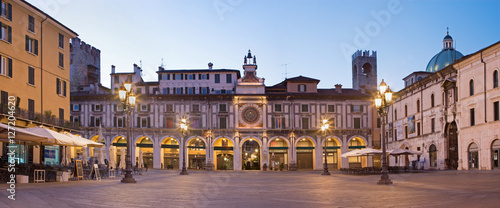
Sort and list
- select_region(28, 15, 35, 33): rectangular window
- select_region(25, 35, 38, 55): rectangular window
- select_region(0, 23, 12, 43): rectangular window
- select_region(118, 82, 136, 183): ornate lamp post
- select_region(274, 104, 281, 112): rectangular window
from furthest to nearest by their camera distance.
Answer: select_region(274, 104, 281, 112): rectangular window, select_region(28, 15, 35, 33): rectangular window, select_region(25, 35, 38, 55): rectangular window, select_region(0, 23, 12, 43): rectangular window, select_region(118, 82, 136, 183): ornate lamp post

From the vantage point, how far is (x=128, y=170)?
83.3ft

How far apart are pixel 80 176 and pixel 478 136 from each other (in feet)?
111

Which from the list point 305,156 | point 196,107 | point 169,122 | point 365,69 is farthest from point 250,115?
point 365,69

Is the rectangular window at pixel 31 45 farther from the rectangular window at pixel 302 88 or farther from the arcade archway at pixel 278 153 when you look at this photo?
the rectangular window at pixel 302 88

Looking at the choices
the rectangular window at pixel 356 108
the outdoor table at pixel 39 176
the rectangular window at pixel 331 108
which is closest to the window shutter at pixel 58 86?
the outdoor table at pixel 39 176

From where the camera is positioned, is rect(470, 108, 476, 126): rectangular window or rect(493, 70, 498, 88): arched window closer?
rect(493, 70, 498, 88): arched window

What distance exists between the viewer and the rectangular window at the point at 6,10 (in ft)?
110

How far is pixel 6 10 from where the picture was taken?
112ft

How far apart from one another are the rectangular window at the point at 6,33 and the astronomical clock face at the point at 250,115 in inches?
1516

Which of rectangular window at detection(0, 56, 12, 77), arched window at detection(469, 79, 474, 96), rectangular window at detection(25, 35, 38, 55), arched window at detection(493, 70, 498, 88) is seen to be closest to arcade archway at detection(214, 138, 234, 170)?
arched window at detection(469, 79, 474, 96)

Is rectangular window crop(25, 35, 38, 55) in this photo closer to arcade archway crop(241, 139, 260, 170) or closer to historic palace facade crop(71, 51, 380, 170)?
historic palace facade crop(71, 51, 380, 170)

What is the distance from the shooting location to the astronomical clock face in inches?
2749

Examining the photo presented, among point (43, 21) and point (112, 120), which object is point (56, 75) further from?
point (112, 120)

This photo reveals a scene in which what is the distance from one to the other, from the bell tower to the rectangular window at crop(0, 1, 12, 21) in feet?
283
